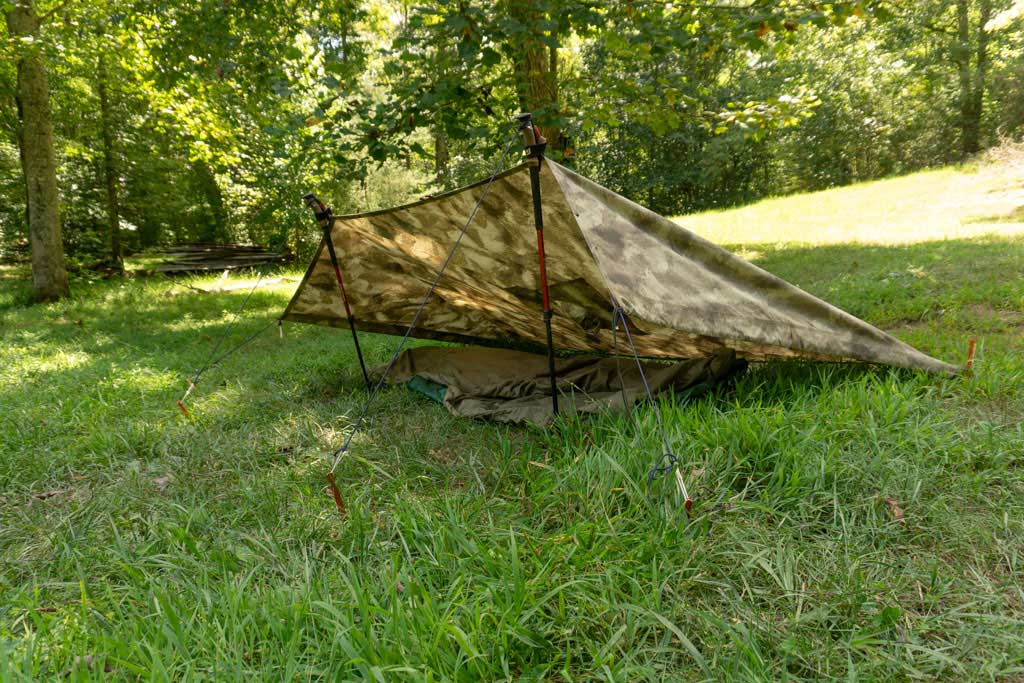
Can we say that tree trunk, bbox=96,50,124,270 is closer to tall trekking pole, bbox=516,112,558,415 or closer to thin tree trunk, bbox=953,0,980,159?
tall trekking pole, bbox=516,112,558,415

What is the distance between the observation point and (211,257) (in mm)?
14773

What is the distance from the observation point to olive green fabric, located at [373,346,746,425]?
3086 millimetres

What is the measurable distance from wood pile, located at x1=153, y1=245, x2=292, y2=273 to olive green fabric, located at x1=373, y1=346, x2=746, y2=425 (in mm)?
10622

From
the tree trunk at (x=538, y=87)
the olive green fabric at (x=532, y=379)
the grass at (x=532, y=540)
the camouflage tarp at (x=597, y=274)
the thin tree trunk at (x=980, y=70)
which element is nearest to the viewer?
the grass at (x=532, y=540)

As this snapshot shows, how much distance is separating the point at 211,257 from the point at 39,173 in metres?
6.32

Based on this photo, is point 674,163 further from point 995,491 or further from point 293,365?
point 995,491

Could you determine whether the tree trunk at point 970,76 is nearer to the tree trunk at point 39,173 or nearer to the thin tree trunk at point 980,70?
the thin tree trunk at point 980,70

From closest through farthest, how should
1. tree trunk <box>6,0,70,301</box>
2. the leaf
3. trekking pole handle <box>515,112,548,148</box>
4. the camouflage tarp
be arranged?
1. the leaf
2. trekking pole handle <box>515,112,548,148</box>
3. the camouflage tarp
4. tree trunk <box>6,0,70,301</box>

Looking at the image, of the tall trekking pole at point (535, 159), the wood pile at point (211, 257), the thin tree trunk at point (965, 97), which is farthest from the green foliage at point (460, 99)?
the tall trekking pole at point (535, 159)

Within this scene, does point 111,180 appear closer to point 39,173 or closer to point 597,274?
point 39,173

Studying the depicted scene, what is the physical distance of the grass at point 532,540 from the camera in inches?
58.7

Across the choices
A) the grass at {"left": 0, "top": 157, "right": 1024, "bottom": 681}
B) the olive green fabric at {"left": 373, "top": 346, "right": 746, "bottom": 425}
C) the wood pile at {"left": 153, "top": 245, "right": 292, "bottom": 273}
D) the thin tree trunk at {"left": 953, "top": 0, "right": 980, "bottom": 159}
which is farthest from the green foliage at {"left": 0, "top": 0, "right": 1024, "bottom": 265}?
the grass at {"left": 0, "top": 157, "right": 1024, "bottom": 681}

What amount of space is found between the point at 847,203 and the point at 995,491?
13.0 meters

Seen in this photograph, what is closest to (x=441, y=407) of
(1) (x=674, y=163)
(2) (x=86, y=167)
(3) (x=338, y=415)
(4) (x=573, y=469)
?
(3) (x=338, y=415)
